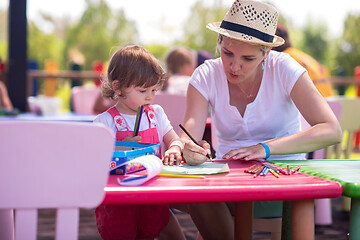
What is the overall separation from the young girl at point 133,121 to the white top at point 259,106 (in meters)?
0.28

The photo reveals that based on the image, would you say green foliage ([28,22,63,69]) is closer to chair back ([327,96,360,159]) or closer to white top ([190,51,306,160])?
chair back ([327,96,360,159])

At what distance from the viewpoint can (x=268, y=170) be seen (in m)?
1.47

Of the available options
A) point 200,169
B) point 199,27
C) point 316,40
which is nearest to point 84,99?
point 200,169

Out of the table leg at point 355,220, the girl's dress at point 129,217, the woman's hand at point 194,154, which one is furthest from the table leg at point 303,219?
the girl's dress at point 129,217

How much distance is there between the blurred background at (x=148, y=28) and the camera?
18312 millimetres

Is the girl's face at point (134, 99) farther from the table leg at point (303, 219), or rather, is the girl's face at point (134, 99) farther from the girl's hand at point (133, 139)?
the table leg at point (303, 219)

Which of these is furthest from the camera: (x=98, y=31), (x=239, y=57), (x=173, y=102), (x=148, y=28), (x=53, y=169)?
(x=148, y=28)

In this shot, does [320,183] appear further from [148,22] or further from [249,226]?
[148,22]

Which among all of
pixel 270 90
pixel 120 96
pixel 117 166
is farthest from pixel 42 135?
pixel 270 90

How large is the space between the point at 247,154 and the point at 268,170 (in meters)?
0.22

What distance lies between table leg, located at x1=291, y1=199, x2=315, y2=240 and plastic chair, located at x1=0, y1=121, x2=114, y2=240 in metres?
0.54

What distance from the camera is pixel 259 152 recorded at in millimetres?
1709

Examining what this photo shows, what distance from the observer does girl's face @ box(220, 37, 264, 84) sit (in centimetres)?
192

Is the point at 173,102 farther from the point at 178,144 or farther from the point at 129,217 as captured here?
the point at 129,217
